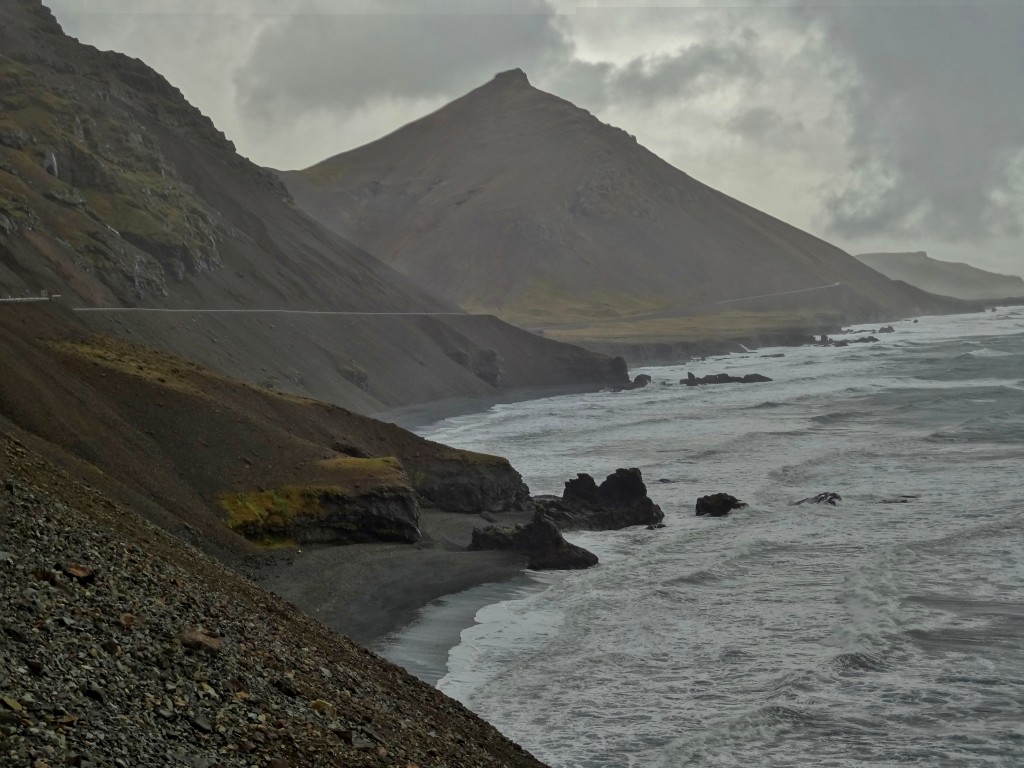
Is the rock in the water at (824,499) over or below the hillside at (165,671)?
below

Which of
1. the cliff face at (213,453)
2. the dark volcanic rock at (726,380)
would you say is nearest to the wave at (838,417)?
the dark volcanic rock at (726,380)

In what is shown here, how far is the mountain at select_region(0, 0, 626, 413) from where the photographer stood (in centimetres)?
6431

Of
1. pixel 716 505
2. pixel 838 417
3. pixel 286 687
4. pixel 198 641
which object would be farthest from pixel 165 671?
pixel 838 417

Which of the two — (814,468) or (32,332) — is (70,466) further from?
(814,468)

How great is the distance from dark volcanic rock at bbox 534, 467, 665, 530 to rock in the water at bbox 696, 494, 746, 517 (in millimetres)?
1434

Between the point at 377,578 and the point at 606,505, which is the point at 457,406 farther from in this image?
the point at 377,578

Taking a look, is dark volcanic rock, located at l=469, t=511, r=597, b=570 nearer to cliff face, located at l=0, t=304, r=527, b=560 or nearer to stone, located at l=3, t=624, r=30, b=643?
cliff face, located at l=0, t=304, r=527, b=560

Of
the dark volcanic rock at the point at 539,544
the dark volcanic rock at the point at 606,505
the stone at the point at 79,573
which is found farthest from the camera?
the dark volcanic rock at the point at 606,505

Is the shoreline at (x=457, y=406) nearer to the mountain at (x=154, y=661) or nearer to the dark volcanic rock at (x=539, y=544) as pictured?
the dark volcanic rock at (x=539, y=544)

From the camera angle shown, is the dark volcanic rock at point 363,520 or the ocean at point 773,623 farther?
the dark volcanic rock at point 363,520

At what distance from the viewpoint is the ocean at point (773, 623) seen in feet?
66.2

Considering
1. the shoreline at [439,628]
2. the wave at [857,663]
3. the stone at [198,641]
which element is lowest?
the wave at [857,663]

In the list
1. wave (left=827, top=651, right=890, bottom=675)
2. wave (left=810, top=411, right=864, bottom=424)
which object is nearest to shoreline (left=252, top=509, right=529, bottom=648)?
wave (left=827, top=651, right=890, bottom=675)

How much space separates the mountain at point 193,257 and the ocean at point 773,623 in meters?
22.6
